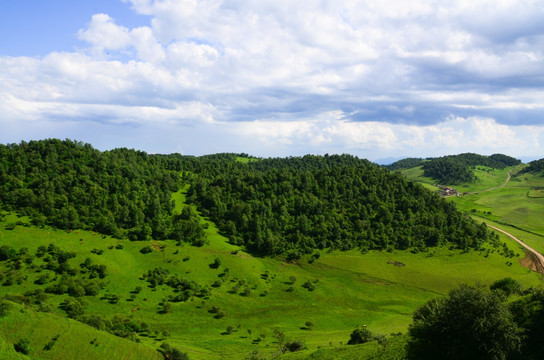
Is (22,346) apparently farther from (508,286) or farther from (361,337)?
(508,286)

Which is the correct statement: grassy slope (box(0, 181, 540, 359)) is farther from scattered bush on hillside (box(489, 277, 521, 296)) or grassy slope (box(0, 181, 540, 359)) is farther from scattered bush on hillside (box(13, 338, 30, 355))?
scattered bush on hillside (box(13, 338, 30, 355))

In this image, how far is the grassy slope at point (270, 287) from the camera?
10244cm

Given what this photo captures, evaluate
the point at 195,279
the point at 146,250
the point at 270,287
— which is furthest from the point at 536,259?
the point at 146,250

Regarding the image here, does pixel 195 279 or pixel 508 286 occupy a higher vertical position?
pixel 508 286

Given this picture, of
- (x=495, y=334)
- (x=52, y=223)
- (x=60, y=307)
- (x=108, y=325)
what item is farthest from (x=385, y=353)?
(x=52, y=223)

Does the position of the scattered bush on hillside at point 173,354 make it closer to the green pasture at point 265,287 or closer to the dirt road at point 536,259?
the green pasture at point 265,287

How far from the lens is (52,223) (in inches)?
6481

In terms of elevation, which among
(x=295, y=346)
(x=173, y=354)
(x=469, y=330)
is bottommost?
(x=295, y=346)

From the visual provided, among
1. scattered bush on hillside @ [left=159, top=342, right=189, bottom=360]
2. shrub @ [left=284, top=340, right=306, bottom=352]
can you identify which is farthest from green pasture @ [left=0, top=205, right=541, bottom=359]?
scattered bush on hillside @ [left=159, top=342, right=189, bottom=360]

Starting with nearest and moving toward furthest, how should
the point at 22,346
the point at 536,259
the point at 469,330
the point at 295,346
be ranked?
the point at 469,330 → the point at 22,346 → the point at 295,346 → the point at 536,259

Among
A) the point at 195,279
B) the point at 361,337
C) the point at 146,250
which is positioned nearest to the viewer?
the point at 361,337

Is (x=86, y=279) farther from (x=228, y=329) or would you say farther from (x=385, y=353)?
(x=385, y=353)

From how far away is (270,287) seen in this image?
480 ft

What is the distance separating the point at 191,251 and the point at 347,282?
85.5 metres
